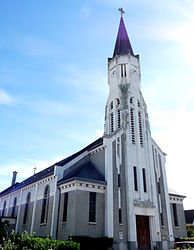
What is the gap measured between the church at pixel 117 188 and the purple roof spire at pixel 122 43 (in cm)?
35

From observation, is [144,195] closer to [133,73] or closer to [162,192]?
[162,192]

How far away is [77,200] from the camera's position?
21.2 metres

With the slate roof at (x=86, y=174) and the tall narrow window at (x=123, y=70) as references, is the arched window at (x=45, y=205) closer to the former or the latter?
the slate roof at (x=86, y=174)

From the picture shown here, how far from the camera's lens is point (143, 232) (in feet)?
76.0

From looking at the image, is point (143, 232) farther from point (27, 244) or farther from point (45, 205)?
point (27, 244)

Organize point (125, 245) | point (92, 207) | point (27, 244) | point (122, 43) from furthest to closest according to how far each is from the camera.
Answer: point (122, 43) → point (92, 207) → point (125, 245) → point (27, 244)

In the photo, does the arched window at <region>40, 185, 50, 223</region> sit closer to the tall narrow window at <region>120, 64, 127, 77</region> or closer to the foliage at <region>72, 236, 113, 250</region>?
the foliage at <region>72, 236, 113, 250</region>

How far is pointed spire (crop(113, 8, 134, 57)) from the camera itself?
32044 mm

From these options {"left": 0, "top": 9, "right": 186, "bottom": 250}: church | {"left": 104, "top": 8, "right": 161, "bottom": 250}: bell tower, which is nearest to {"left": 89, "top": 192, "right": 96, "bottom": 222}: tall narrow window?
{"left": 0, "top": 9, "right": 186, "bottom": 250}: church

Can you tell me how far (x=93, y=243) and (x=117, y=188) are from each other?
5.63m

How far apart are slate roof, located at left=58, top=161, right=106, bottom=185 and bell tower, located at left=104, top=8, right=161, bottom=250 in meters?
1.15

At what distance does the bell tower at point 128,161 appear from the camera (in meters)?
21.8

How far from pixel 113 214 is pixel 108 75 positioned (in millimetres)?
18095

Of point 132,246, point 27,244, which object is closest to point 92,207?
point 132,246
